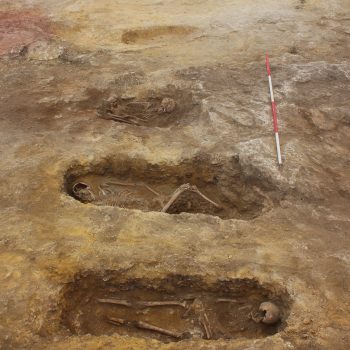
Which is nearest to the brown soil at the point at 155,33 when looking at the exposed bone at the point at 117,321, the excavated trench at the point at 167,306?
the excavated trench at the point at 167,306

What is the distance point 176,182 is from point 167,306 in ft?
5.99

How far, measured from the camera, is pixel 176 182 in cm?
532

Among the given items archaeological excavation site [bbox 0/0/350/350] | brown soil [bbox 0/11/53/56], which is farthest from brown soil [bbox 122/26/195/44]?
brown soil [bbox 0/11/53/56]

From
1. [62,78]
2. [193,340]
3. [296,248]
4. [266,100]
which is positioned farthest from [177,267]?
[62,78]

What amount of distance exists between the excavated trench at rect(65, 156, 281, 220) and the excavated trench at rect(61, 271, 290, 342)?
120 cm

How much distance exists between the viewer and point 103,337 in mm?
3340

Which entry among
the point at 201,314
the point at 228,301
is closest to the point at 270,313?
the point at 228,301

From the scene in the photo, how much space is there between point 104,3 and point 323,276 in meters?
8.19

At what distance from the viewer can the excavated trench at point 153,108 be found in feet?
20.2

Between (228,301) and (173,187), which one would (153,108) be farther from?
(228,301)

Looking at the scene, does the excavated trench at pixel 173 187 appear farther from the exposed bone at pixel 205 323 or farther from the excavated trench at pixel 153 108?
the exposed bone at pixel 205 323

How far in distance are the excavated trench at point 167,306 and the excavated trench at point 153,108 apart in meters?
2.75

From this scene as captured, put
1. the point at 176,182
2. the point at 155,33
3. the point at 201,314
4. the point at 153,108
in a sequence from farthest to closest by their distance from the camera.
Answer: the point at 155,33
the point at 153,108
the point at 176,182
the point at 201,314

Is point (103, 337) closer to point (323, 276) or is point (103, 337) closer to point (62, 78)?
point (323, 276)
